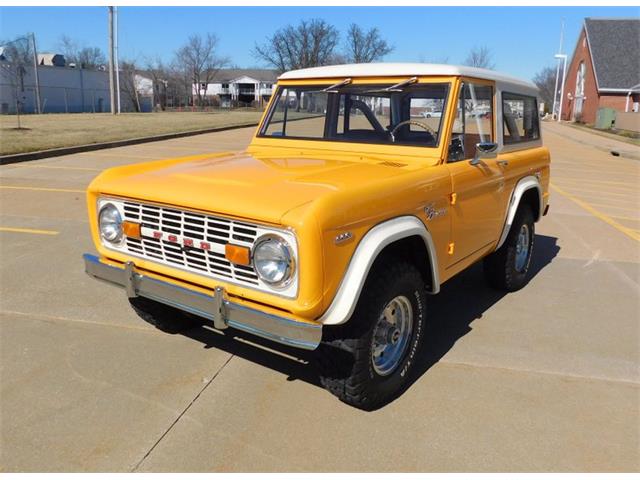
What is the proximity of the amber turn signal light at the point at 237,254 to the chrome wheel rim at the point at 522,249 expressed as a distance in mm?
3261

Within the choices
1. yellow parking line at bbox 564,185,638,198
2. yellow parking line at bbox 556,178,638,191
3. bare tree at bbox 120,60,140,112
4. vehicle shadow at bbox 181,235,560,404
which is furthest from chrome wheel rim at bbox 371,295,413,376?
bare tree at bbox 120,60,140,112

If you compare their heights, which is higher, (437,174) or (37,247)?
(437,174)

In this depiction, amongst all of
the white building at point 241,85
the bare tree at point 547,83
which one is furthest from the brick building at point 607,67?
the white building at point 241,85

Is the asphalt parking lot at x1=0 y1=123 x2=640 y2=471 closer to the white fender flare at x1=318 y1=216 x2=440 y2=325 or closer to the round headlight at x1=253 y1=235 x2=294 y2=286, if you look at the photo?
the white fender flare at x1=318 y1=216 x2=440 y2=325

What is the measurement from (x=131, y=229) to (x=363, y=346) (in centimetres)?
148

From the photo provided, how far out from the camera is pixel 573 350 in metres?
3.90

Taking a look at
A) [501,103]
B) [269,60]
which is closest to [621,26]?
[269,60]

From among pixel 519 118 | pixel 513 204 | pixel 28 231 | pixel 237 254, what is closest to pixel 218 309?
pixel 237 254

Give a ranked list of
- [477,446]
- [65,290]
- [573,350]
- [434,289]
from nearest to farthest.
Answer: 1. [477,446]
2. [434,289]
3. [573,350]
4. [65,290]

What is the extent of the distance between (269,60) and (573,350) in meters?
55.0

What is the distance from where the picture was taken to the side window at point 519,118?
179 inches

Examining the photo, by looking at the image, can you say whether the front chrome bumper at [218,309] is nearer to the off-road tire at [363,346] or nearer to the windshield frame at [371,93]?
the off-road tire at [363,346]

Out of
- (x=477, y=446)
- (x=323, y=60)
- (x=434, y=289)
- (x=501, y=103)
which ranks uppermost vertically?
(x=323, y=60)
